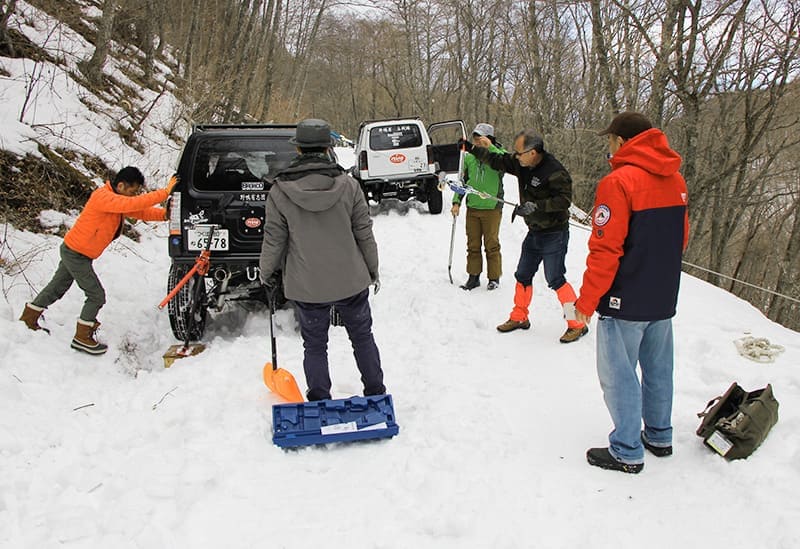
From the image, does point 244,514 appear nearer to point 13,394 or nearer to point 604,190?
point 13,394

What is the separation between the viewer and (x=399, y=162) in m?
10.8

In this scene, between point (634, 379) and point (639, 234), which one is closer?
point (639, 234)

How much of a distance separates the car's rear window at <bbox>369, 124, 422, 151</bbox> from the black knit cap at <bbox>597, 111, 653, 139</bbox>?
26.7ft

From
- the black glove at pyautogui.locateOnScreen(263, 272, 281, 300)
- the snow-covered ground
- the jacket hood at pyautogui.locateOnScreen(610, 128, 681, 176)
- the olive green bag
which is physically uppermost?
the jacket hood at pyautogui.locateOnScreen(610, 128, 681, 176)

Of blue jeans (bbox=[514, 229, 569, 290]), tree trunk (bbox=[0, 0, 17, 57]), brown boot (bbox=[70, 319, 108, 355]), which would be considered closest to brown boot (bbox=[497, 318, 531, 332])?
blue jeans (bbox=[514, 229, 569, 290])

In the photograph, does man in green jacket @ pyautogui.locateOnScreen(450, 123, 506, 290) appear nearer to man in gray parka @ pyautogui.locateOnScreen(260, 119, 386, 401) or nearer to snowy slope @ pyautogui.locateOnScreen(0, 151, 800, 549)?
snowy slope @ pyautogui.locateOnScreen(0, 151, 800, 549)

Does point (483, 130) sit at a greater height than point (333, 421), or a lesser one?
greater

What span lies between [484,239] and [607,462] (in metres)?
3.69

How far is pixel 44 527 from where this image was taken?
8.18 feet

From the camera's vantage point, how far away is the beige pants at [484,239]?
6254 millimetres

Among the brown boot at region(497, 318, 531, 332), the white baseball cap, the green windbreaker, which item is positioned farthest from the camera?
the green windbreaker

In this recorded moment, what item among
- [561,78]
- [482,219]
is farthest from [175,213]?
[561,78]

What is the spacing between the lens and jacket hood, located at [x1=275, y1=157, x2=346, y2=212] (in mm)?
3191

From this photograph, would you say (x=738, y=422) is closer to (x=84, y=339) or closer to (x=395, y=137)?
(x=84, y=339)
